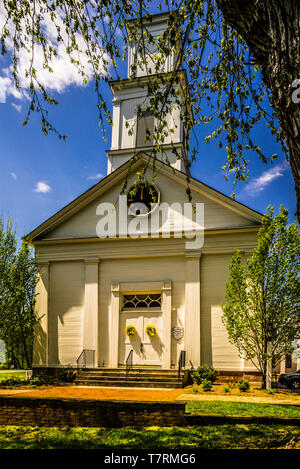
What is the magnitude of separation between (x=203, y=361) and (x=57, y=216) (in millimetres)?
8871

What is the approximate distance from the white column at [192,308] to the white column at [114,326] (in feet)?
9.42

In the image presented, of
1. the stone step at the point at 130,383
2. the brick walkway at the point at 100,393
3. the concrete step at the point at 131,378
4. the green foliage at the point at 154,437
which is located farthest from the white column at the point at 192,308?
the green foliage at the point at 154,437

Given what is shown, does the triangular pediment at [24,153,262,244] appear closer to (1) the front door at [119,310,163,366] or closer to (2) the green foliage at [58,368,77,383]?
(1) the front door at [119,310,163,366]

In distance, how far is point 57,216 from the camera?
1819 cm

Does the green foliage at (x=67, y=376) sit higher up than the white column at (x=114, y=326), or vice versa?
the white column at (x=114, y=326)

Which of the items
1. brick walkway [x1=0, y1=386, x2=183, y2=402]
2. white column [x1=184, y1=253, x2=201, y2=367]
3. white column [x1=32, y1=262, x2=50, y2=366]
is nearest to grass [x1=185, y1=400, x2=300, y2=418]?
brick walkway [x1=0, y1=386, x2=183, y2=402]

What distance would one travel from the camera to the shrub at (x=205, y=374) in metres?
14.1

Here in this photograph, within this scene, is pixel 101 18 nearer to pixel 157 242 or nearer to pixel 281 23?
pixel 281 23

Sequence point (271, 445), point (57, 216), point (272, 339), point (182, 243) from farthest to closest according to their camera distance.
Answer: point (57, 216) → point (182, 243) → point (272, 339) → point (271, 445)

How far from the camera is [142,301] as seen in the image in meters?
16.9

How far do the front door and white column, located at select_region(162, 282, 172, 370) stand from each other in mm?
241

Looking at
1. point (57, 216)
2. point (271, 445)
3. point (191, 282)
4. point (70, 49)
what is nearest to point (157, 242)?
point (191, 282)

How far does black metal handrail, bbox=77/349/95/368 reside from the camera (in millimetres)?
16202

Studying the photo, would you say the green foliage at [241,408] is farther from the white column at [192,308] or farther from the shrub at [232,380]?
the white column at [192,308]
